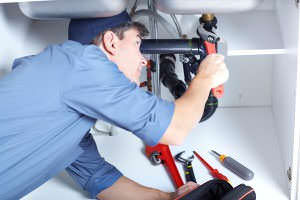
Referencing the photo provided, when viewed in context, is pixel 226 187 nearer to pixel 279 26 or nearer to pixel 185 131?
pixel 185 131

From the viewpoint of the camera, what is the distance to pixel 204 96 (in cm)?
111

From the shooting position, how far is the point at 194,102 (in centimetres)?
109

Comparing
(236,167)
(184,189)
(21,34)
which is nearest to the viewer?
(184,189)

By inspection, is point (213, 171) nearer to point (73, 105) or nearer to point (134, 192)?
point (134, 192)

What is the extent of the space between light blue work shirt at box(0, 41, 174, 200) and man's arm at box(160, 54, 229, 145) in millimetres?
26

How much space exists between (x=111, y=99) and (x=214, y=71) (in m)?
0.29

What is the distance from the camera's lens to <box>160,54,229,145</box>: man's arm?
1.07 meters

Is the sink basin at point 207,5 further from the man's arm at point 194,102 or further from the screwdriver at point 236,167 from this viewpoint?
the screwdriver at point 236,167

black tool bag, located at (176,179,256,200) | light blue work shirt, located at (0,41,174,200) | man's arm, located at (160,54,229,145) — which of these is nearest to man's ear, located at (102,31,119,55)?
light blue work shirt, located at (0,41,174,200)

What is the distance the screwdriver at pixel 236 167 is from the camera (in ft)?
4.85

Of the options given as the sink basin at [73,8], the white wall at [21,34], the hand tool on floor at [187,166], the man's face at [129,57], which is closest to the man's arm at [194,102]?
the man's face at [129,57]

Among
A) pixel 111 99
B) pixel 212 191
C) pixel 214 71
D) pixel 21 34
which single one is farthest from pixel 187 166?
pixel 21 34

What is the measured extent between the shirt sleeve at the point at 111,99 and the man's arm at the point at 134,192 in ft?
1.31

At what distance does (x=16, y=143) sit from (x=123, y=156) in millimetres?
649
